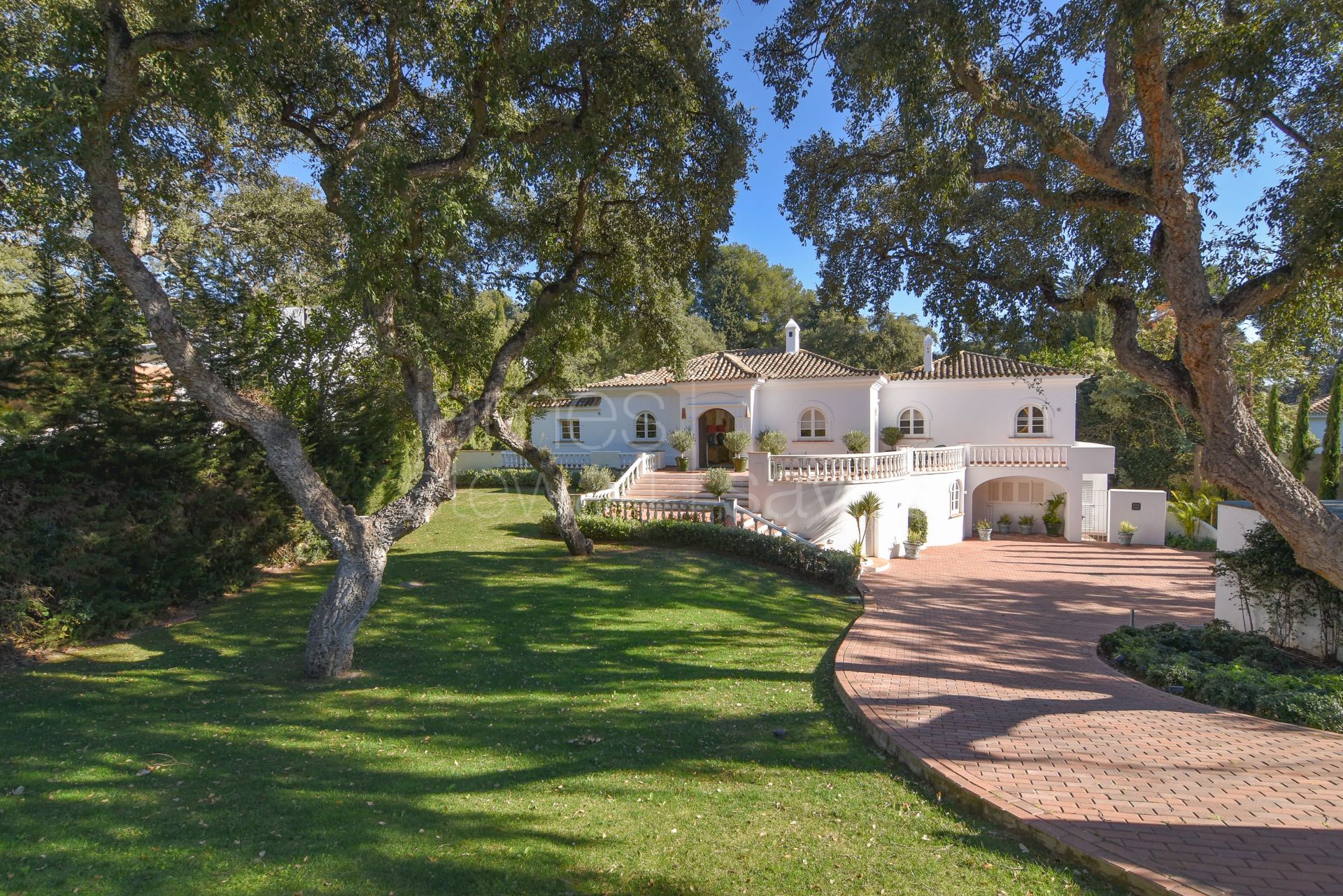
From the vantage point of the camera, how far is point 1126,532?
20.4 m

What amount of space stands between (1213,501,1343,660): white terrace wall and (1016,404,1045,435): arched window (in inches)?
551

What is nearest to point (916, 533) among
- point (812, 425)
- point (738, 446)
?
point (812, 425)

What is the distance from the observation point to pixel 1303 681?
7.14 meters

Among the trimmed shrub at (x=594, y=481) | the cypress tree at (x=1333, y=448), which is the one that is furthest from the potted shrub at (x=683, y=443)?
the cypress tree at (x=1333, y=448)

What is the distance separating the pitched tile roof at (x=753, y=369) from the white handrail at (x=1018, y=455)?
473 cm

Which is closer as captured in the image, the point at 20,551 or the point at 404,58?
the point at 20,551

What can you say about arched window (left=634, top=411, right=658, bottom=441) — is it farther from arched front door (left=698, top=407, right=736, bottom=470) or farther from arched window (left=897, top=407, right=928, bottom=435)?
arched window (left=897, top=407, right=928, bottom=435)

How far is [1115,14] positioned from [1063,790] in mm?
8078

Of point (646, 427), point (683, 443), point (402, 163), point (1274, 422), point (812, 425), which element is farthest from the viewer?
point (646, 427)

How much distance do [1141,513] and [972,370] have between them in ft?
25.0

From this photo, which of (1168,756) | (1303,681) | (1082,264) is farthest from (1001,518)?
(1168,756)

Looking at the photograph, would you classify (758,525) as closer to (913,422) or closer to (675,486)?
(675,486)

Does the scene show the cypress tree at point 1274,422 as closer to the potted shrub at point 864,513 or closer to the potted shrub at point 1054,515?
the potted shrub at point 1054,515

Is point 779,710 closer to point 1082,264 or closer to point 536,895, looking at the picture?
point 536,895
